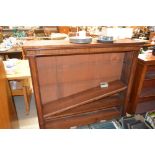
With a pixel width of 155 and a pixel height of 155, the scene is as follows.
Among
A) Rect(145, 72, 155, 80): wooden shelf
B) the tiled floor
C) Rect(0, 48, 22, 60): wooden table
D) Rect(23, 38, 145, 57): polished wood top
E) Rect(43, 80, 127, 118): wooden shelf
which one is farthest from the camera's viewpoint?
Rect(0, 48, 22, 60): wooden table

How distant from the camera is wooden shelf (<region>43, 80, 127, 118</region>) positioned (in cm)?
176

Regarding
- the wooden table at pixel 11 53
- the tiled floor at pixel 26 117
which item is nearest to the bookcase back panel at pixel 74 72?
the tiled floor at pixel 26 117

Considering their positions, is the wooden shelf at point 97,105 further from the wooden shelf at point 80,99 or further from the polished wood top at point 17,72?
the polished wood top at point 17,72

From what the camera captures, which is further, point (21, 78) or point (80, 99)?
point (21, 78)

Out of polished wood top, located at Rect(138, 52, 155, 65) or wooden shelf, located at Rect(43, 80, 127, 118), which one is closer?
wooden shelf, located at Rect(43, 80, 127, 118)

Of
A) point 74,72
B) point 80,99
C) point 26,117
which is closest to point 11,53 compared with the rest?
point 26,117

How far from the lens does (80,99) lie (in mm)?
1858

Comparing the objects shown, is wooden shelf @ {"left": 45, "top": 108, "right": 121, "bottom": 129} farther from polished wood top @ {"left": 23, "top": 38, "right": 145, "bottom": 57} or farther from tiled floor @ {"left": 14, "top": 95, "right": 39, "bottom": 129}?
polished wood top @ {"left": 23, "top": 38, "right": 145, "bottom": 57}

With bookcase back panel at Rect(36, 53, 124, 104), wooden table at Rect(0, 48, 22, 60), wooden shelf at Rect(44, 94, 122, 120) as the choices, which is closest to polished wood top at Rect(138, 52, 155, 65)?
bookcase back panel at Rect(36, 53, 124, 104)

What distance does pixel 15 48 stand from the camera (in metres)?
3.66

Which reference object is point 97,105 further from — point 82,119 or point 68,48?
point 68,48
